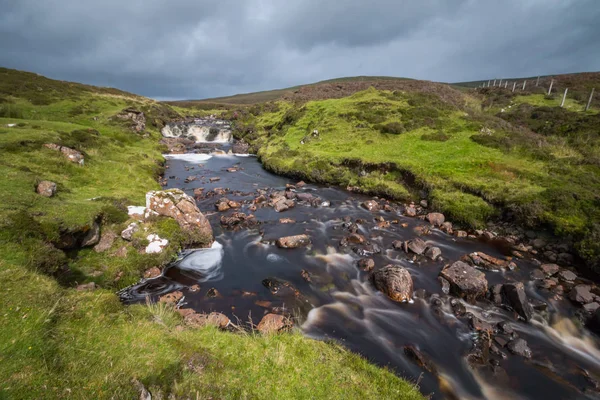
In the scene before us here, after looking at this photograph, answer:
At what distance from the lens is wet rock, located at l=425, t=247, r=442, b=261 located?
16.3 metres

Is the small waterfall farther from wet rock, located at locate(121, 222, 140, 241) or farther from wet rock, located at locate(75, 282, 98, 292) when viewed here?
wet rock, located at locate(75, 282, 98, 292)

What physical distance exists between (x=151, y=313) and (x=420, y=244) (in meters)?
15.4

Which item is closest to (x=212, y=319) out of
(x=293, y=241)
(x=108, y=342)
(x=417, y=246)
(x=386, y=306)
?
(x=108, y=342)

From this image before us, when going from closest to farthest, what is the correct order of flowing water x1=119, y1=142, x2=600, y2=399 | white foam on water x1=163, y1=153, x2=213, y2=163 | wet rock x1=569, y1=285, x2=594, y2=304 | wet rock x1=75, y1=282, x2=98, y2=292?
1. flowing water x1=119, y1=142, x2=600, y2=399
2. wet rock x1=75, y1=282, x2=98, y2=292
3. wet rock x1=569, y1=285, x2=594, y2=304
4. white foam on water x1=163, y1=153, x2=213, y2=163

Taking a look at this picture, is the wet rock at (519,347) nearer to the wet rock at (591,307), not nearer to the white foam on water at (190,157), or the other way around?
the wet rock at (591,307)

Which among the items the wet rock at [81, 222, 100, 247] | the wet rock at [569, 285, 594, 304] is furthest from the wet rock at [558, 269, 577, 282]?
the wet rock at [81, 222, 100, 247]

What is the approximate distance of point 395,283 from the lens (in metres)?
13.3

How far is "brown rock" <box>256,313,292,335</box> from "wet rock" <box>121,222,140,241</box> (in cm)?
891

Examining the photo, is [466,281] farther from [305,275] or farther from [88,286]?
[88,286]

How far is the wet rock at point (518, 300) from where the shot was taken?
38.9ft

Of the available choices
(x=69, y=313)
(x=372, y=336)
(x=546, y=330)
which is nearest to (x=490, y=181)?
(x=546, y=330)

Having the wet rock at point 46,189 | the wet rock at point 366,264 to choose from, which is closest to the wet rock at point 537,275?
the wet rock at point 366,264

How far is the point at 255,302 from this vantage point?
12719 mm

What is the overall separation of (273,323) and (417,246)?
10.9 m
